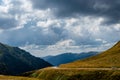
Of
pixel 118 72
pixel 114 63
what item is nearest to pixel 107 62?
pixel 114 63

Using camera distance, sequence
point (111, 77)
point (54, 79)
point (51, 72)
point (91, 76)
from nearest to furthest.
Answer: point (111, 77)
point (91, 76)
point (54, 79)
point (51, 72)

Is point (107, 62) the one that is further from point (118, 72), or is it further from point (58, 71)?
point (118, 72)

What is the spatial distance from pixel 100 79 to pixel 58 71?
29355 millimetres

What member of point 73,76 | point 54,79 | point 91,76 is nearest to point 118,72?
point 91,76

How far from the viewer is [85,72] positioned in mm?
116312

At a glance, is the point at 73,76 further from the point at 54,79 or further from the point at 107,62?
the point at 107,62

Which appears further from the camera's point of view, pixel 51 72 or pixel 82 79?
pixel 51 72

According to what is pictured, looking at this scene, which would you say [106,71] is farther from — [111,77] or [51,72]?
[51,72]

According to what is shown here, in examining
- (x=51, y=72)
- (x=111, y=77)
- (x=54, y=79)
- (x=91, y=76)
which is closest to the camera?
(x=111, y=77)

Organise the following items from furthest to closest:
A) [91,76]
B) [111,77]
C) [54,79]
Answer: [54,79] → [91,76] → [111,77]

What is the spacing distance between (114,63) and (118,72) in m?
32.2

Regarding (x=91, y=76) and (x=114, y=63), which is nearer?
(x=91, y=76)

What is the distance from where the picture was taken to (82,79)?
4400 inches

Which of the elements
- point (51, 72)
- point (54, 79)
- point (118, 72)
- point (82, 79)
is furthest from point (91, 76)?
point (51, 72)
